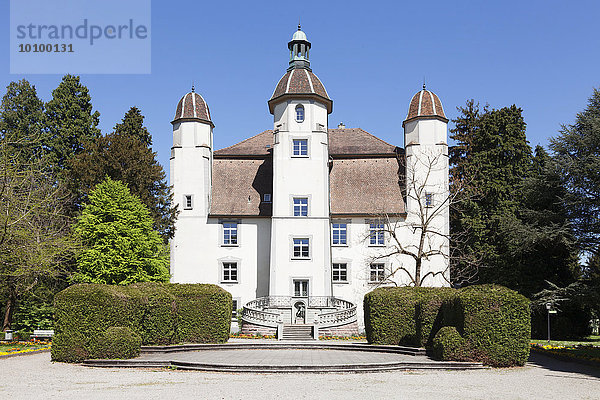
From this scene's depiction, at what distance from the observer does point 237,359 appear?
65.1ft

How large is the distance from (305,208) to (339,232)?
330 centimetres

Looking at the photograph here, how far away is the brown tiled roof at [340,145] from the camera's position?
43281 mm

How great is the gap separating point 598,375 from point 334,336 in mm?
16945

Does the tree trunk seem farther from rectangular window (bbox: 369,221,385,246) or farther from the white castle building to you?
rectangular window (bbox: 369,221,385,246)

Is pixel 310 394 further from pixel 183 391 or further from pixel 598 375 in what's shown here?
pixel 598 375

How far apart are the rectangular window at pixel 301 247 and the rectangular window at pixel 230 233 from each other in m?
4.69

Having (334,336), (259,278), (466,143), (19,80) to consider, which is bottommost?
(334,336)

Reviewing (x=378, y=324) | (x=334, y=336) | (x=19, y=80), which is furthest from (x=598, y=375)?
(x=19, y=80)

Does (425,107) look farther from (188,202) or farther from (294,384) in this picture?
(294,384)

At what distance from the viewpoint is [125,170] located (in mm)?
35656

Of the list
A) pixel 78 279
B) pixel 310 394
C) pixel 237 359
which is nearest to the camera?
pixel 310 394

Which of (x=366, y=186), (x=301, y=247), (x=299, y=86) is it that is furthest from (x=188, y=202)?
(x=366, y=186)

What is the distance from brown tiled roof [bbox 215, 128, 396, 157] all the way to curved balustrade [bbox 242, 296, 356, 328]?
443 inches

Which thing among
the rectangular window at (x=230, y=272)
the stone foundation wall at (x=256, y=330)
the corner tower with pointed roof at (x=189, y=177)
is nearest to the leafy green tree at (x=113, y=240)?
the stone foundation wall at (x=256, y=330)
